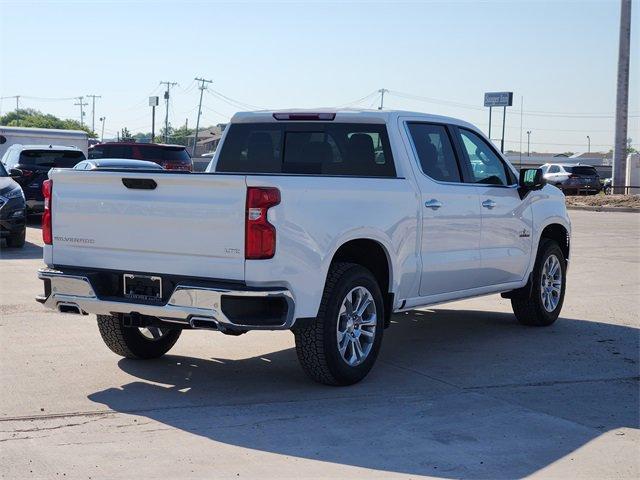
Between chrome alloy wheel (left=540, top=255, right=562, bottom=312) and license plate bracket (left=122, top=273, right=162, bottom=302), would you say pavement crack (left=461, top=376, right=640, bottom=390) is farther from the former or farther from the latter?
license plate bracket (left=122, top=273, right=162, bottom=302)

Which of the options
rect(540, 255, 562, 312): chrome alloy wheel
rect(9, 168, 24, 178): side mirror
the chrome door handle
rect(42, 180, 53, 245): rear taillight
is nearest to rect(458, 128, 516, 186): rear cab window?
the chrome door handle

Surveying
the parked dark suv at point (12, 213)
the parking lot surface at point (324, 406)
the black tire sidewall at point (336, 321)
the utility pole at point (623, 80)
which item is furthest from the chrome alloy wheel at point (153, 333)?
the utility pole at point (623, 80)

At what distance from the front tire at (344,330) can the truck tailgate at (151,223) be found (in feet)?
2.66

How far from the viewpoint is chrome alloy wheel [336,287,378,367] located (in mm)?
7340

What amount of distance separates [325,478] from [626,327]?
5.89 meters

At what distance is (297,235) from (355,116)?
192cm

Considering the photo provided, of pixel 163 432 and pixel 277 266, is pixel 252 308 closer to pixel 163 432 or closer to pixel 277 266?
Answer: pixel 277 266

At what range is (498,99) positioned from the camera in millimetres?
56219

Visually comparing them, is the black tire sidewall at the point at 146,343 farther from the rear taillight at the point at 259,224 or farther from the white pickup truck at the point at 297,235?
the rear taillight at the point at 259,224

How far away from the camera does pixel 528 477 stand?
543 cm

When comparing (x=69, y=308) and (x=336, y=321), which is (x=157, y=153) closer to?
(x=69, y=308)

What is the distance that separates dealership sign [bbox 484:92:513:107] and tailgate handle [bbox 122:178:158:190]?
48023 mm

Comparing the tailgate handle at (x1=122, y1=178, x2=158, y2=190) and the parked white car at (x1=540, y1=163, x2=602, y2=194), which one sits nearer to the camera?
the tailgate handle at (x1=122, y1=178, x2=158, y2=190)

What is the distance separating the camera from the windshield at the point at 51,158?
941 inches
